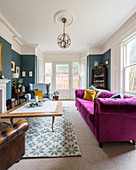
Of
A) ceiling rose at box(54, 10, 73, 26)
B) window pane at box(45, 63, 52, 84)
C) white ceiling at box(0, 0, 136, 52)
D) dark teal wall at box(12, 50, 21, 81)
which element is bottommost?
window pane at box(45, 63, 52, 84)

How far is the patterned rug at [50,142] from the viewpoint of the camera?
4.39ft

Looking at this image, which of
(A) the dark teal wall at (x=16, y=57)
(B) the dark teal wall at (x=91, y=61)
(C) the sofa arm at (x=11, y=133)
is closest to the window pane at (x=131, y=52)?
(B) the dark teal wall at (x=91, y=61)

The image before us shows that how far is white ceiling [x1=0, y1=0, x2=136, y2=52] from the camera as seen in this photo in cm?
222

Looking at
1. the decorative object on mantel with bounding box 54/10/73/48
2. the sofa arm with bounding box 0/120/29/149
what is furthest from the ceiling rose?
the sofa arm with bounding box 0/120/29/149

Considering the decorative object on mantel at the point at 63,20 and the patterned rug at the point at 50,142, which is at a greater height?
the decorative object on mantel at the point at 63,20

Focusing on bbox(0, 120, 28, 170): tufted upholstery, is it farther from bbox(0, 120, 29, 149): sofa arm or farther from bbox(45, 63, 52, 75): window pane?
bbox(45, 63, 52, 75): window pane

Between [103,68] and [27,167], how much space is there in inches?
160

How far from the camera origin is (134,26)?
2438 millimetres

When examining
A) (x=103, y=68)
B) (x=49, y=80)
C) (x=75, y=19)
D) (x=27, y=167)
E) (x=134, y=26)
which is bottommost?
(x=27, y=167)

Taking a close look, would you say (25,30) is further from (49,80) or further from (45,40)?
(49,80)

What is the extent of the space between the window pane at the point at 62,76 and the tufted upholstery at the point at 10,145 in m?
4.56

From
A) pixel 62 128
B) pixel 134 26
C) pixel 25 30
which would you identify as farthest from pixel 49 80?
pixel 134 26

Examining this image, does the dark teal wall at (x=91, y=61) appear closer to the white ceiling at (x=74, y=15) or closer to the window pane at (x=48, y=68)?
the white ceiling at (x=74, y=15)

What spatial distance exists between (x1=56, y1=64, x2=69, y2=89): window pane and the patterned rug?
3.56 metres
